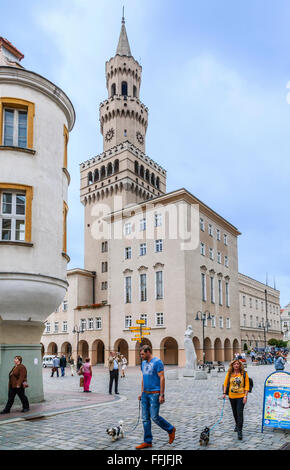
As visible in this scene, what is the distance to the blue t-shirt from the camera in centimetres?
836

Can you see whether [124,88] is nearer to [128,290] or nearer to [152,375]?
[128,290]

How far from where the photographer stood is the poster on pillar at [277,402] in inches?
381

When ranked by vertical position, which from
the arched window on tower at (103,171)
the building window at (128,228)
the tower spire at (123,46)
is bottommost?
the building window at (128,228)

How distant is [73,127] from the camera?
1894 centimetres

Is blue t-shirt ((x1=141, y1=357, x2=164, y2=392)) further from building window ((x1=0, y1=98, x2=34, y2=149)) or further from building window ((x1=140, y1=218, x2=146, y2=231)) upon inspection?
building window ((x1=140, y1=218, x2=146, y2=231))

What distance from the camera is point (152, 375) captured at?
842 centimetres

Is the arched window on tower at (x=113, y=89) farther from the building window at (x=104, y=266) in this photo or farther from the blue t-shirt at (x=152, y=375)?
the blue t-shirt at (x=152, y=375)

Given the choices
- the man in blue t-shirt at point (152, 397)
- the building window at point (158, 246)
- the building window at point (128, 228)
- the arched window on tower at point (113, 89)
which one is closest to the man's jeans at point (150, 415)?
the man in blue t-shirt at point (152, 397)

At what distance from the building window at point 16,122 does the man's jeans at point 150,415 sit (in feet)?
33.6

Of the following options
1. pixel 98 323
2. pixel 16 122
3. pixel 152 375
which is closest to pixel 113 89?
pixel 98 323

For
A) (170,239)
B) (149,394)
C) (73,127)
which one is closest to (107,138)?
(170,239)

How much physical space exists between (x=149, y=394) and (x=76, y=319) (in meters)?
50.2

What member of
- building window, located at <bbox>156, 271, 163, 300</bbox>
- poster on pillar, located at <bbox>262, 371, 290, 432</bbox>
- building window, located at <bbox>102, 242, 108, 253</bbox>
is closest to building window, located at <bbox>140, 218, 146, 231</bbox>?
building window, located at <bbox>156, 271, 163, 300</bbox>
